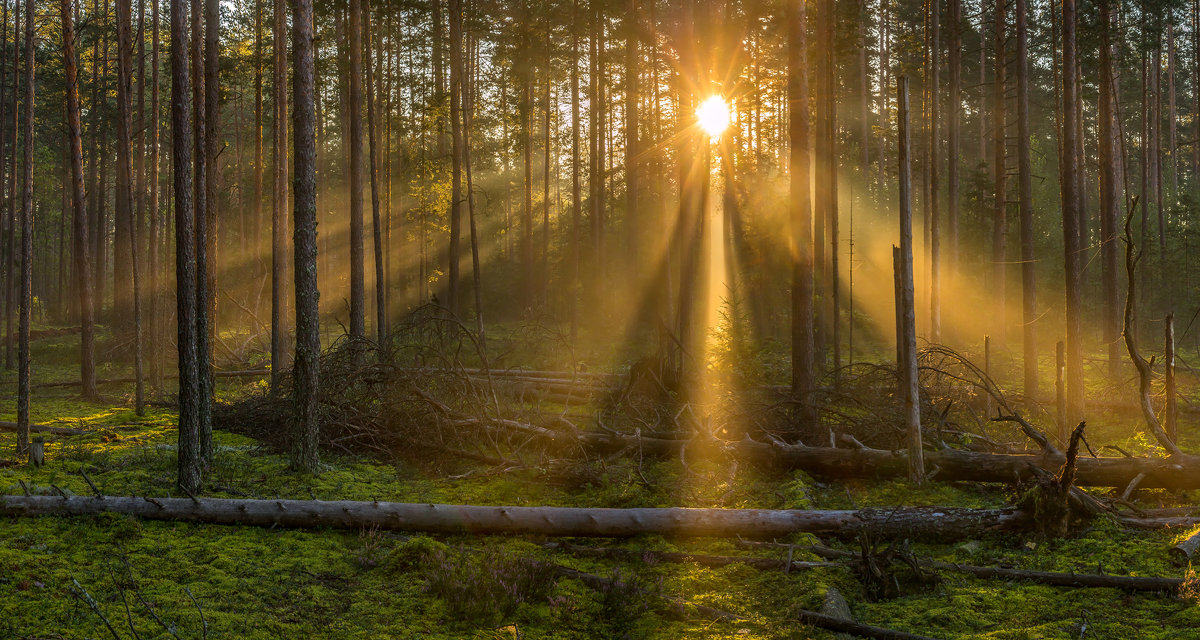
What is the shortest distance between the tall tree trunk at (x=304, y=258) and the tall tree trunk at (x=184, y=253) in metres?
1.96

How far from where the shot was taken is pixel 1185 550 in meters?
6.66

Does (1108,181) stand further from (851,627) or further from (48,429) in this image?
(48,429)

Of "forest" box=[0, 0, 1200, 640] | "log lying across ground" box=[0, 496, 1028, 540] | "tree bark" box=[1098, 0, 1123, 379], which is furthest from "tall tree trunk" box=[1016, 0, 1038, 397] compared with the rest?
"log lying across ground" box=[0, 496, 1028, 540]

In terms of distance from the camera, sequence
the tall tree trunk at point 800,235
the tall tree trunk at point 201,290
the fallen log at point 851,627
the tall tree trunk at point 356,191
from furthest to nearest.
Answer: the tall tree trunk at point 356,191 < the tall tree trunk at point 800,235 < the tall tree trunk at point 201,290 < the fallen log at point 851,627

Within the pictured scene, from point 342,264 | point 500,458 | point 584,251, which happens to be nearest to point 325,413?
point 500,458

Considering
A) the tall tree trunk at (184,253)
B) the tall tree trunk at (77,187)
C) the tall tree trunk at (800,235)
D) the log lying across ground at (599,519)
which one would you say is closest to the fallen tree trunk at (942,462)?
the tall tree trunk at (800,235)

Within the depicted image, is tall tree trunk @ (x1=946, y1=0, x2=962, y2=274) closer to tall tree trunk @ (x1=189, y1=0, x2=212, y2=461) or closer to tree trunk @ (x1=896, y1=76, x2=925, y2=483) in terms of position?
tree trunk @ (x1=896, y1=76, x2=925, y2=483)

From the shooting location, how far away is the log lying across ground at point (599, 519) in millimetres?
7582

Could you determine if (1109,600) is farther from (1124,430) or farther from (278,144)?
(278,144)

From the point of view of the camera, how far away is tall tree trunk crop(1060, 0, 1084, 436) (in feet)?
45.4

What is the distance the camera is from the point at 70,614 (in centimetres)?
508

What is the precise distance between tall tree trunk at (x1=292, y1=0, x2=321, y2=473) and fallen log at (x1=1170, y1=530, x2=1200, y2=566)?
1009 cm

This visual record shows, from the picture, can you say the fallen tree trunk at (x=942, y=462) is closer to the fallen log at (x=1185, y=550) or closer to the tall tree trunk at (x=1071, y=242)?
the fallen log at (x=1185, y=550)

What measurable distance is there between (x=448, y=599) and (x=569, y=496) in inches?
158
